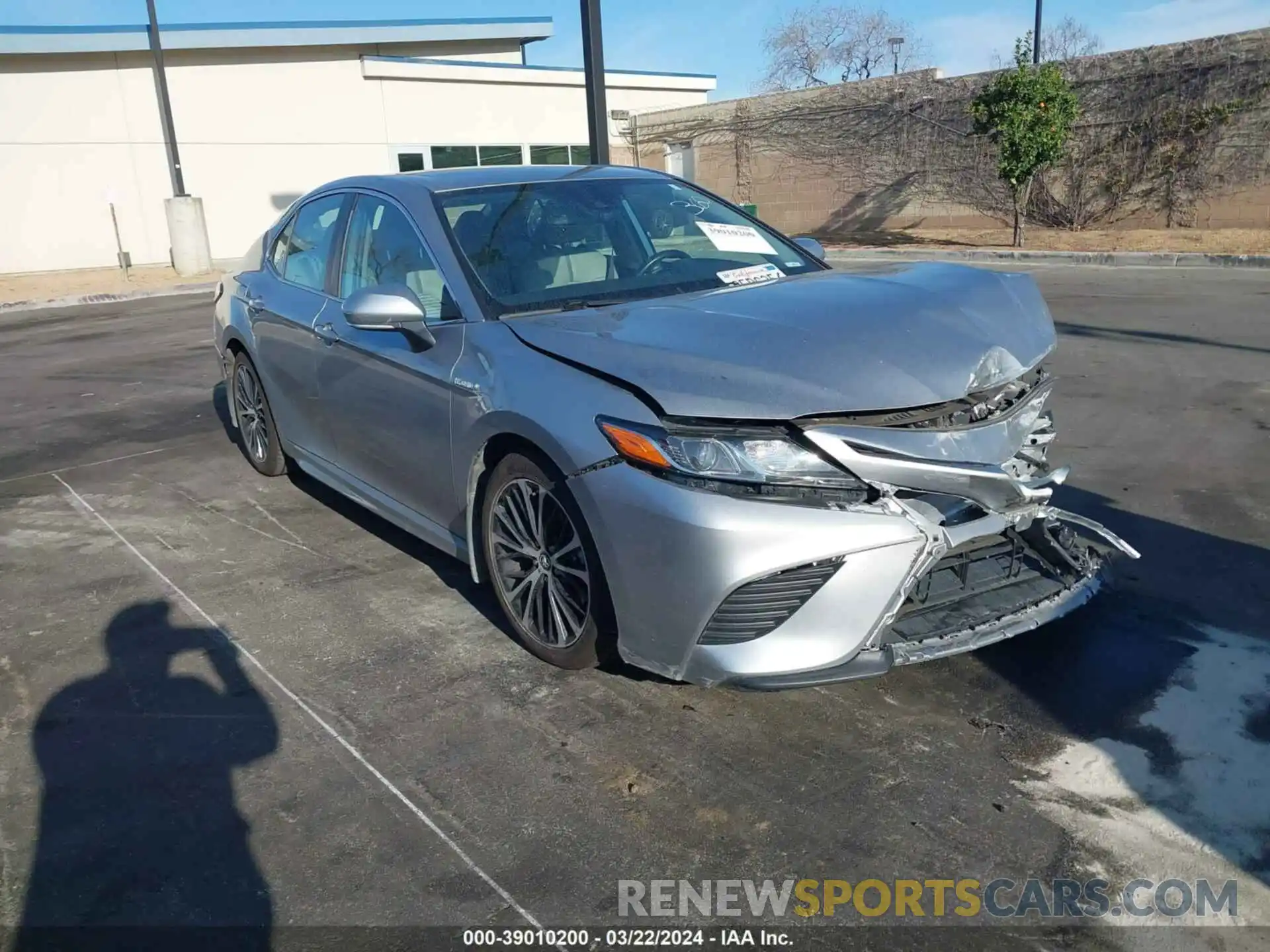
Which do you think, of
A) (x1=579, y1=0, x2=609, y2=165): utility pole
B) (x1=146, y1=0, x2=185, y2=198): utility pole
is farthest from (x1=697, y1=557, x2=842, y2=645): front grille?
(x1=146, y1=0, x2=185, y2=198): utility pole

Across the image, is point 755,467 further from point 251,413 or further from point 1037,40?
point 1037,40

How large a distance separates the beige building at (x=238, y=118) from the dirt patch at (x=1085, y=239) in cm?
907

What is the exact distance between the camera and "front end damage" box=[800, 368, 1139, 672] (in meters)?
2.98

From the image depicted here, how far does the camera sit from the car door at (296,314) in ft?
16.3

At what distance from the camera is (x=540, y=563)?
3.60 meters


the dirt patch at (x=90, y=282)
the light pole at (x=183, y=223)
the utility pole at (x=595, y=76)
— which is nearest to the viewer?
the utility pole at (x=595, y=76)

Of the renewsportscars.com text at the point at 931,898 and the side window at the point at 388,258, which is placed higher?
the side window at the point at 388,258

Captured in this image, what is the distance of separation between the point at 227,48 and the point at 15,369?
56.0 feet

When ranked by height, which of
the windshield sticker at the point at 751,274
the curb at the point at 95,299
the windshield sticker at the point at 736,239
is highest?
the windshield sticker at the point at 736,239

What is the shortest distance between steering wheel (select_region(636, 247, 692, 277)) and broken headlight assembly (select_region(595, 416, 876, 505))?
1359 mm

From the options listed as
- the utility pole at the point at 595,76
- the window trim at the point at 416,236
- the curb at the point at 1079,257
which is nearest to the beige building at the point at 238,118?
the curb at the point at 1079,257

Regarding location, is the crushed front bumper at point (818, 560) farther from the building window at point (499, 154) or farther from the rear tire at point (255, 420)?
the building window at point (499, 154)

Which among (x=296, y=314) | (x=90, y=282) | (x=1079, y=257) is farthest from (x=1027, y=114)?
(x=90, y=282)

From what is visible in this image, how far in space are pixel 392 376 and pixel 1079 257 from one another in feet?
49.8
